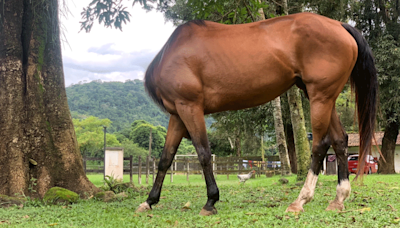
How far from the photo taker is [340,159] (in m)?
4.11

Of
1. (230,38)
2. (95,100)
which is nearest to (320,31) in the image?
(230,38)

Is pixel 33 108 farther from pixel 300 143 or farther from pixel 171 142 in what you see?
pixel 300 143

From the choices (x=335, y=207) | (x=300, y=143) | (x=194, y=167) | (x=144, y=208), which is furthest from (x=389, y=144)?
(x=144, y=208)

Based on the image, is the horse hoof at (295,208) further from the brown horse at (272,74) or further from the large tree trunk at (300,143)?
the large tree trunk at (300,143)

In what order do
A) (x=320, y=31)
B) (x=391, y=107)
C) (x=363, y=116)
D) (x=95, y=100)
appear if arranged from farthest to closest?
(x=95, y=100) → (x=391, y=107) → (x=363, y=116) → (x=320, y=31)

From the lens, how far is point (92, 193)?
5.98 m

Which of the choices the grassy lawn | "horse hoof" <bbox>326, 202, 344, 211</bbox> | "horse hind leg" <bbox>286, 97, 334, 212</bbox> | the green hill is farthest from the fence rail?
the green hill

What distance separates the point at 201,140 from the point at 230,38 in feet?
4.31

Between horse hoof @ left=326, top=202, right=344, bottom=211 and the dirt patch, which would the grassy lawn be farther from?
the dirt patch

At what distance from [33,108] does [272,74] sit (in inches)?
164

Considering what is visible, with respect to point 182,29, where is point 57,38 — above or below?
above

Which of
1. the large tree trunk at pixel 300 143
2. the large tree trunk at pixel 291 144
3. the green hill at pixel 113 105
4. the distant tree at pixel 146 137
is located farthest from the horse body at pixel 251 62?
the green hill at pixel 113 105

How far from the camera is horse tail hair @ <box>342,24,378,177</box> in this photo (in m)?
4.22

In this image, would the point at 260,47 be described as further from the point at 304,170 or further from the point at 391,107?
the point at 391,107
